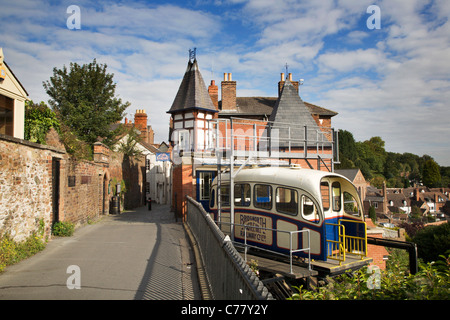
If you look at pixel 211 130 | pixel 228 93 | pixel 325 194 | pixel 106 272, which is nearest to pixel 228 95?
pixel 228 93

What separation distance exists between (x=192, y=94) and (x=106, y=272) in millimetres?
16551

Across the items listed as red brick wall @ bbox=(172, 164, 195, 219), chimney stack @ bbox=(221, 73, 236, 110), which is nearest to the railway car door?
red brick wall @ bbox=(172, 164, 195, 219)

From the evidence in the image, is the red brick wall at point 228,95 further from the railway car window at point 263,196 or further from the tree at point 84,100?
the railway car window at point 263,196

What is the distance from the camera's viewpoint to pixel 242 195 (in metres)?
11.9

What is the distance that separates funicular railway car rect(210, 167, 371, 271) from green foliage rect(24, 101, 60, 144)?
7.95 m

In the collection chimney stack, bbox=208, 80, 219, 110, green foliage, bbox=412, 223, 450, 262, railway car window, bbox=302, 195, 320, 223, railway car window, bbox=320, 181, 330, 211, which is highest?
chimney stack, bbox=208, 80, 219, 110

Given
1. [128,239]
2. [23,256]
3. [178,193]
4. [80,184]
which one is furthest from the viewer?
[178,193]

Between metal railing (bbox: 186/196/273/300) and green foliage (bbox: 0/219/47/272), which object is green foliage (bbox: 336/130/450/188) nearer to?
green foliage (bbox: 0/219/47/272)

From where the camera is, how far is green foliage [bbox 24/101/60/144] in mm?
12320

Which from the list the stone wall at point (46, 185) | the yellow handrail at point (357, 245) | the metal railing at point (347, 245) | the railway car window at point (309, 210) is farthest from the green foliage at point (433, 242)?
the stone wall at point (46, 185)

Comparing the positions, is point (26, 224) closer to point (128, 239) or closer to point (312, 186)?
point (128, 239)

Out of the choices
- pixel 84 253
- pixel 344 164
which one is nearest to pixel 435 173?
pixel 344 164

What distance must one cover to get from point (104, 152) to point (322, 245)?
1514 cm
